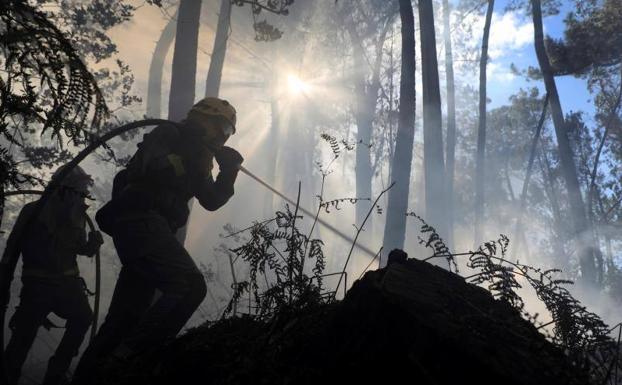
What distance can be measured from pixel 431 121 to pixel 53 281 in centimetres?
964

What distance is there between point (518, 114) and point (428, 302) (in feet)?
122

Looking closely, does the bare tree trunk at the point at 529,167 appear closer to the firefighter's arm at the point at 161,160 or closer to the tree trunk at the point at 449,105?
the tree trunk at the point at 449,105

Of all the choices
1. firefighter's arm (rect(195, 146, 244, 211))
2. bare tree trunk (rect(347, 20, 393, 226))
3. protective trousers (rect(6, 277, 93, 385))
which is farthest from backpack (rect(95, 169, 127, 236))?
bare tree trunk (rect(347, 20, 393, 226))

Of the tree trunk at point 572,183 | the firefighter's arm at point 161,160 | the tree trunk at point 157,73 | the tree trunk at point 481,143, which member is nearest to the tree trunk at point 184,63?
the firefighter's arm at point 161,160

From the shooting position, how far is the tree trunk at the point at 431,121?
11.2 meters

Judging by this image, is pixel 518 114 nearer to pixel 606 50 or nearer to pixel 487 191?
pixel 487 191

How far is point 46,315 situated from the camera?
384 centimetres

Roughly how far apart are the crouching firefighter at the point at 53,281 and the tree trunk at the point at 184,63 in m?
2.60

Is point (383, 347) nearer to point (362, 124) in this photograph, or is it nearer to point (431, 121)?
point (431, 121)

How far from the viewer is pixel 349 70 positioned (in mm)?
27781

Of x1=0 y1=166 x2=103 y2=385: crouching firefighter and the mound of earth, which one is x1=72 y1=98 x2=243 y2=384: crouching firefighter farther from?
x1=0 y1=166 x2=103 y2=385: crouching firefighter

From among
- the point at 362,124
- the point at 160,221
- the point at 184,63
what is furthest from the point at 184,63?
the point at 362,124

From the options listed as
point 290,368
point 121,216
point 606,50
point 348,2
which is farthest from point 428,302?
point 348,2

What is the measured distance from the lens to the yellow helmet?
3318 millimetres
